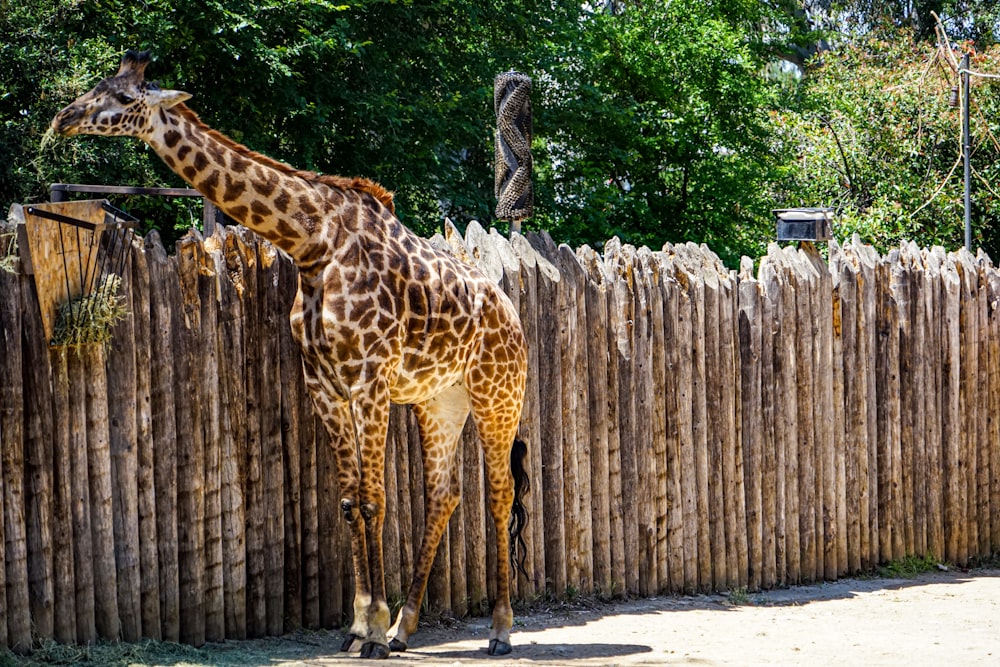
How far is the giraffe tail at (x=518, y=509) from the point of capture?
236 inches

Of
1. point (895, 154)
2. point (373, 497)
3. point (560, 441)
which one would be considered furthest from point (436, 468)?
point (895, 154)

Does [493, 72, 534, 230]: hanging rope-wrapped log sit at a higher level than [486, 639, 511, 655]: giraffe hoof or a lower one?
higher

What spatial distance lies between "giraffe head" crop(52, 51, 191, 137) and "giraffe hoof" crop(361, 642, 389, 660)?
7.91 feet

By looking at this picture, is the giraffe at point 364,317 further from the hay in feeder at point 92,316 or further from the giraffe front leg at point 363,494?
the hay in feeder at point 92,316

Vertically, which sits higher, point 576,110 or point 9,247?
point 576,110

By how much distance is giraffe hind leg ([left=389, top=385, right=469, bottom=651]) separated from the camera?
5512 mm

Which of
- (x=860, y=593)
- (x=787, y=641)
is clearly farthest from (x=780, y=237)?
(x=787, y=641)

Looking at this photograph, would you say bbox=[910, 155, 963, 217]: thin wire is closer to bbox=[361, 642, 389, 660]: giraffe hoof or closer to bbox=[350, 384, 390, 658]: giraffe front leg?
bbox=[350, 384, 390, 658]: giraffe front leg

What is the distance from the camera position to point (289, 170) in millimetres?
5051

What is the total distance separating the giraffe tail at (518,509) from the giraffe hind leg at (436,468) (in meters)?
0.42

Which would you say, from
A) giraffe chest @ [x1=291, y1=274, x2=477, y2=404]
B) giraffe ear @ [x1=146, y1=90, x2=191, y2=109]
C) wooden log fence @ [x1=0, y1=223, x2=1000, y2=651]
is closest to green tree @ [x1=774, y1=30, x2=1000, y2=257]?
wooden log fence @ [x1=0, y1=223, x2=1000, y2=651]

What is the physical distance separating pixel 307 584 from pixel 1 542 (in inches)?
59.2

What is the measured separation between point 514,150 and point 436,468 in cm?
236

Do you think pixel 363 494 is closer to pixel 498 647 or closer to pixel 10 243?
pixel 498 647
